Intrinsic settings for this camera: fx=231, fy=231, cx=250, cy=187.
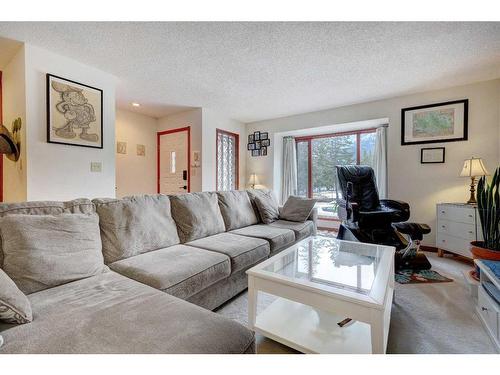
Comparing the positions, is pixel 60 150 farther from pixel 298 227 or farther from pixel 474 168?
pixel 474 168

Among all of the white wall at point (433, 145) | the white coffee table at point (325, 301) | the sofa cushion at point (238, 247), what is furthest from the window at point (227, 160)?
the white coffee table at point (325, 301)

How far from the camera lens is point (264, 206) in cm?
304

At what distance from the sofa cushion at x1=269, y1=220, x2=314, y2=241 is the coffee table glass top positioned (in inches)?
22.9

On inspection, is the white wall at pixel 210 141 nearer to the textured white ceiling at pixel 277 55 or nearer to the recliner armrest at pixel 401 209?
the textured white ceiling at pixel 277 55

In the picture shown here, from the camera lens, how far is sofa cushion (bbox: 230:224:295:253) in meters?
2.28

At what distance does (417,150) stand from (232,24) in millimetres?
3090

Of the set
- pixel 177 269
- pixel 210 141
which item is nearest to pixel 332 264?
pixel 177 269

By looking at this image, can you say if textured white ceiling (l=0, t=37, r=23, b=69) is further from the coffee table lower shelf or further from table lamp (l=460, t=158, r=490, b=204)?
table lamp (l=460, t=158, r=490, b=204)

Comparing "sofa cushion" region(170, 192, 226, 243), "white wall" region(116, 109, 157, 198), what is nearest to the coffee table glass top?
"sofa cushion" region(170, 192, 226, 243)

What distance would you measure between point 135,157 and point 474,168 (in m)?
5.12

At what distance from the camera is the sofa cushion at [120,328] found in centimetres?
75
